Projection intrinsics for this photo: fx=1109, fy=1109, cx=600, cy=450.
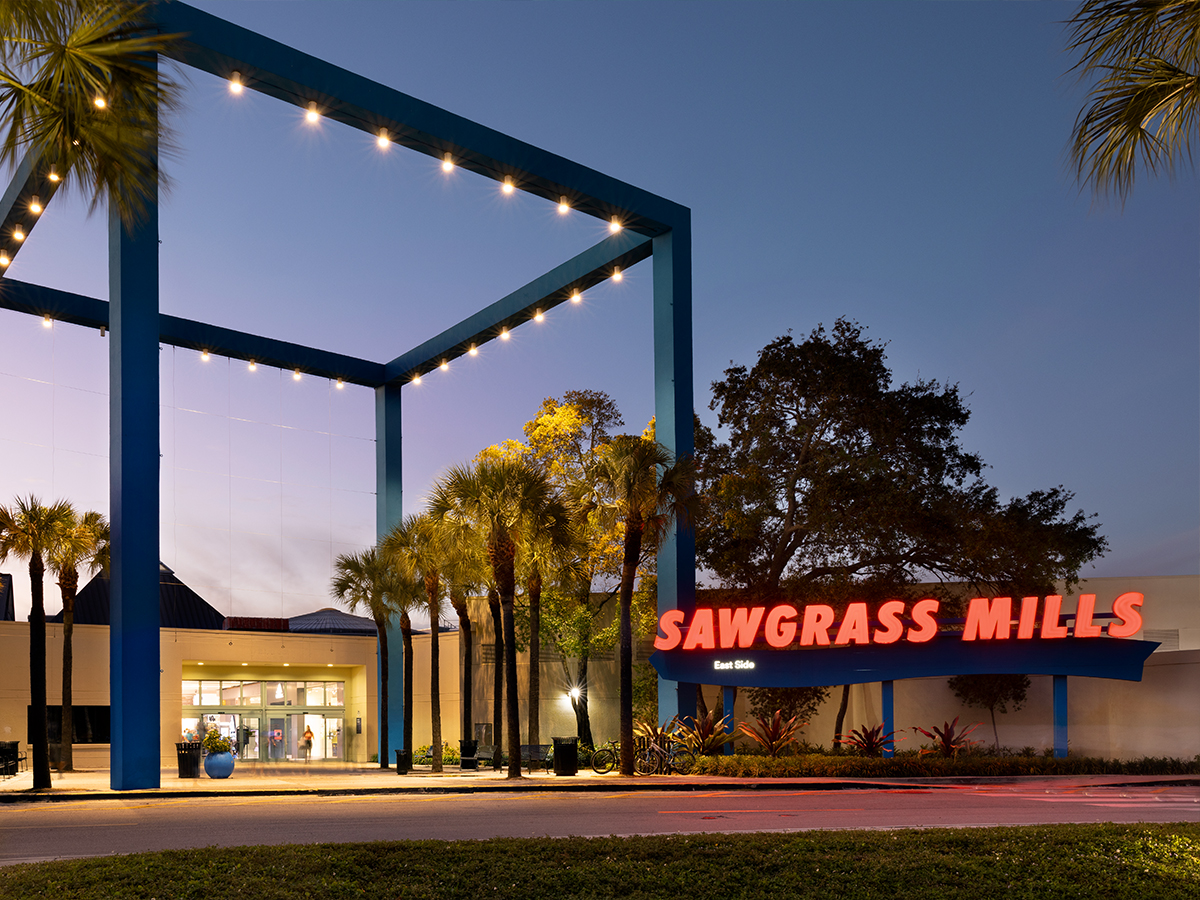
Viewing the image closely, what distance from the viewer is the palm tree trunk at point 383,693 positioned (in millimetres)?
37188

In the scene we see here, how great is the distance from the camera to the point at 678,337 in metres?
30.9

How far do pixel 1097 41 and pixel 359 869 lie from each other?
9170 mm

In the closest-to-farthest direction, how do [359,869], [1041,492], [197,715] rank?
1. [359,869]
2. [1041,492]
3. [197,715]

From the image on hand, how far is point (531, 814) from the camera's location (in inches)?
664

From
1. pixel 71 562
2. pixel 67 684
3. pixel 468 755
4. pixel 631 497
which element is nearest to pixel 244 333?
pixel 71 562

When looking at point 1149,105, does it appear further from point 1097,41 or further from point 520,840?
point 520,840

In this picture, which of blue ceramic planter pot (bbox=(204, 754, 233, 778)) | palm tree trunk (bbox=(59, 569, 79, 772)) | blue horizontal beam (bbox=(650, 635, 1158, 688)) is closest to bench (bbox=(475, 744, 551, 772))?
blue horizontal beam (bbox=(650, 635, 1158, 688))

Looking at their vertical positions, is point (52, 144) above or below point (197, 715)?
above

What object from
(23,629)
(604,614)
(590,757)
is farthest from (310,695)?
(590,757)

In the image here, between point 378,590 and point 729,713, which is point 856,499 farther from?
point 378,590

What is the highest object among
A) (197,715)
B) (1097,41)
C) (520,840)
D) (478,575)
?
(1097,41)

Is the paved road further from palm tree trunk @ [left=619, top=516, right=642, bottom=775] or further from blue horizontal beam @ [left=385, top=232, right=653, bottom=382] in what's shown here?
blue horizontal beam @ [left=385, top=232, right=653, bottom=382]

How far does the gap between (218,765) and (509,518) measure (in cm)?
971

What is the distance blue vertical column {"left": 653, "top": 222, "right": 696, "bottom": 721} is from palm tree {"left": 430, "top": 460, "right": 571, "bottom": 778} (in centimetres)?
440
